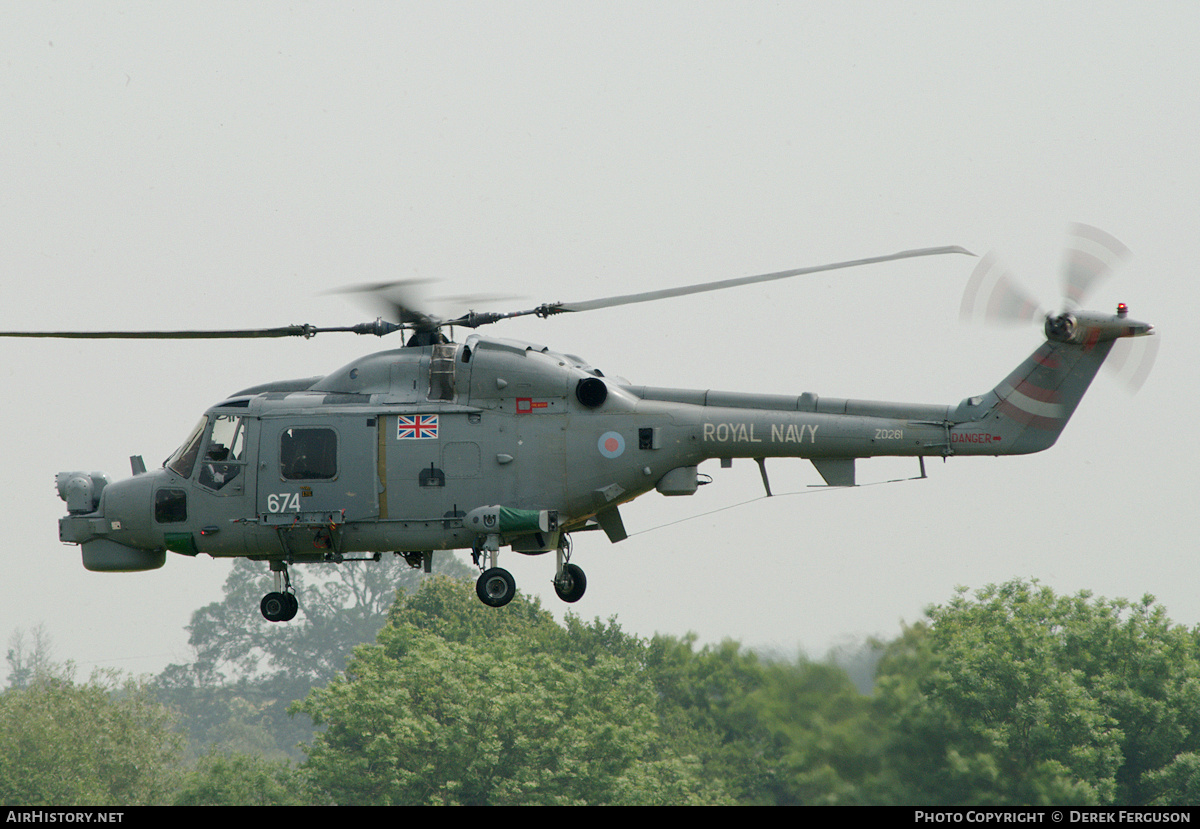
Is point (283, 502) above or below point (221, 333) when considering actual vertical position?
below

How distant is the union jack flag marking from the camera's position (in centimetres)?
1905

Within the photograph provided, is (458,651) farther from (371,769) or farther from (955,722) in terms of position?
(955,722)

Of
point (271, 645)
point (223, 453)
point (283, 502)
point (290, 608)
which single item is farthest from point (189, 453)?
point (271, 645)

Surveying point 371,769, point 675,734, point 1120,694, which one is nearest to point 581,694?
point 675,734

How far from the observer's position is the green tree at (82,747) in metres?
69.1

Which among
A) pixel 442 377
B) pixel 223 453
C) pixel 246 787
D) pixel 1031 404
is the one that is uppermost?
pixel 442 377

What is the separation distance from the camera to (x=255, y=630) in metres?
142

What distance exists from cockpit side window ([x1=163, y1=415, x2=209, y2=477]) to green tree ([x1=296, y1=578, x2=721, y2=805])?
35225mm

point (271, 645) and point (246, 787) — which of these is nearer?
point (246, 787)

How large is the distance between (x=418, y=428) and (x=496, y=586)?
2677mm

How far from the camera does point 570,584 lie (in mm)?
20281

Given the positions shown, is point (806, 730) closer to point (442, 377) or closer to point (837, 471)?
point (837, 471)

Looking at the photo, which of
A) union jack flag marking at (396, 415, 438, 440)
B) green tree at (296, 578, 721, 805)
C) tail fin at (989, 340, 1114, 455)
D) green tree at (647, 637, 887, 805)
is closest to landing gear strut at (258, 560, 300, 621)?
union jack flag marking at (396, 415, 438, 440)

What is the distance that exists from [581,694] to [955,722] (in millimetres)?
41382
